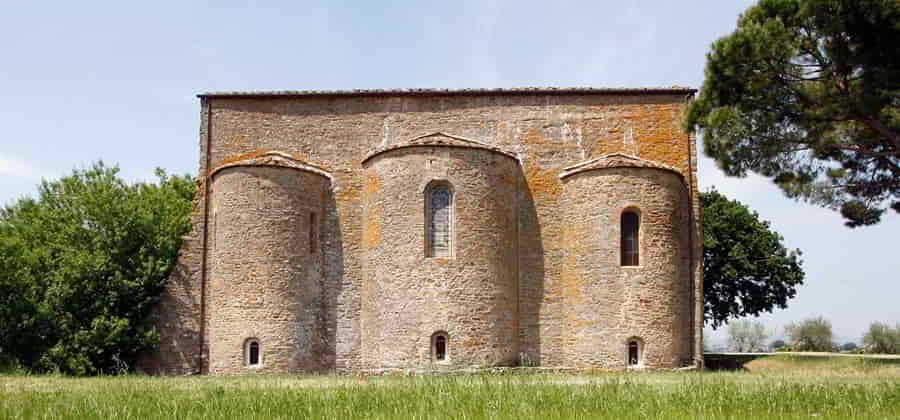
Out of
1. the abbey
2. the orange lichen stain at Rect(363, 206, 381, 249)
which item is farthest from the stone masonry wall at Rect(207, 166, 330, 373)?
the orange lichen stain at Rect(363, 206, 381, 249)

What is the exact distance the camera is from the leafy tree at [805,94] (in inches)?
502

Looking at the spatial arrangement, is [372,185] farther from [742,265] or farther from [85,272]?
[742,265]

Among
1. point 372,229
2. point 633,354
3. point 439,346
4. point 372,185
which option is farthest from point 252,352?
point 633,354

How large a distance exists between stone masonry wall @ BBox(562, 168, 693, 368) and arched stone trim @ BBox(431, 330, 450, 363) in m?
3.28

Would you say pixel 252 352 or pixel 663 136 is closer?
pixel 252 352

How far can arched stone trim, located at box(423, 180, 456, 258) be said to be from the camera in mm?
20156

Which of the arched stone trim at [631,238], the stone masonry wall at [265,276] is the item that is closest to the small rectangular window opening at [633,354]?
the arched stone trim at [631,238]

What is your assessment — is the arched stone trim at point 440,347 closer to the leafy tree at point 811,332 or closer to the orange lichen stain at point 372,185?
the orange lichen stain at point 372,185

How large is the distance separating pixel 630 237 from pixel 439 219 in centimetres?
490

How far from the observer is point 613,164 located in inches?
800

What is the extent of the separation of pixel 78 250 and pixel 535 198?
11.9 meters

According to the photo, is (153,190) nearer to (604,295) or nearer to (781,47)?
(604,295)

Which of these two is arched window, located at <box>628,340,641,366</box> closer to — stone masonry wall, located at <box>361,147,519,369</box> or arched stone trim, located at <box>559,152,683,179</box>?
stone masonry wall, located at <box>361,147,519,369</box>

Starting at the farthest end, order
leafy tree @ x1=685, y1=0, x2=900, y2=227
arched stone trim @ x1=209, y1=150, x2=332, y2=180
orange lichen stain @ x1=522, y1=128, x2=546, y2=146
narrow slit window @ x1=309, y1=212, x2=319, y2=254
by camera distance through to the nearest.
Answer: orange lichen stain @ x1=522, y1=128, x2=546, y2=146 → narrow slit window @ x1=309, y1=212, x2=319, y2=254 → arched stone trim @ x1=209, y1=150, x2=332, y2=180 → leafy tree @ x1=685, y1=0, x2=900, y2=227
